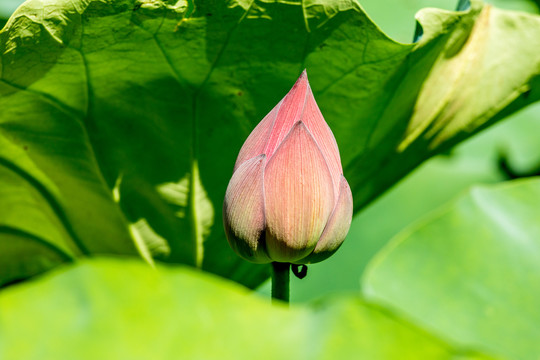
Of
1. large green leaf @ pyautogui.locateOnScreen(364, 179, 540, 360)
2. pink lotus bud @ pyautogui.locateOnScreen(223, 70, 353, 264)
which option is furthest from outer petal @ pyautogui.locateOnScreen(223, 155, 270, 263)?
large green leaf @ pyautogui.locateOnScreen(364, 179, 540, 360)

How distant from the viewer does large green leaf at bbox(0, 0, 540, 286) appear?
72 centimetres

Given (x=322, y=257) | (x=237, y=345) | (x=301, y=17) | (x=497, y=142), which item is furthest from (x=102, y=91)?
(x=497, y=142)

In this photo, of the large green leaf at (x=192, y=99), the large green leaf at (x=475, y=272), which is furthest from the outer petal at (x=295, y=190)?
the large green leaf at (x=192, y=99)

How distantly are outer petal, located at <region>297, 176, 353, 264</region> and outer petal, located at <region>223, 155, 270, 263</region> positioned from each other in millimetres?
51

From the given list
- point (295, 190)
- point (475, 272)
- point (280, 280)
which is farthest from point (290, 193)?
point (475, 272)

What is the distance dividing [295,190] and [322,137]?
7 centimetres

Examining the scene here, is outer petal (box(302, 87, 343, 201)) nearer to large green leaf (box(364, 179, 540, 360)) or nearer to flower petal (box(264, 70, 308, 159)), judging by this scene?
flower petal (box(264, 70, 308, 159))

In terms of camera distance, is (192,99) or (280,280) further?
(192,99)

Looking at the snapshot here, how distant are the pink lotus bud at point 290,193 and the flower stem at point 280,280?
37 millimetres

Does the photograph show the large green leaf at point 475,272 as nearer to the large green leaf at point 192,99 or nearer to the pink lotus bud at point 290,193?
the pink lotus bud at point 290,193

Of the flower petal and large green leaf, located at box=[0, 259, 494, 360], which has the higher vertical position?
the flower petal

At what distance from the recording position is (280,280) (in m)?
0.64

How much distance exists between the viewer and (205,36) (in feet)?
2.43

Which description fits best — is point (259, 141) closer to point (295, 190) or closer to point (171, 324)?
point (295, 190)
